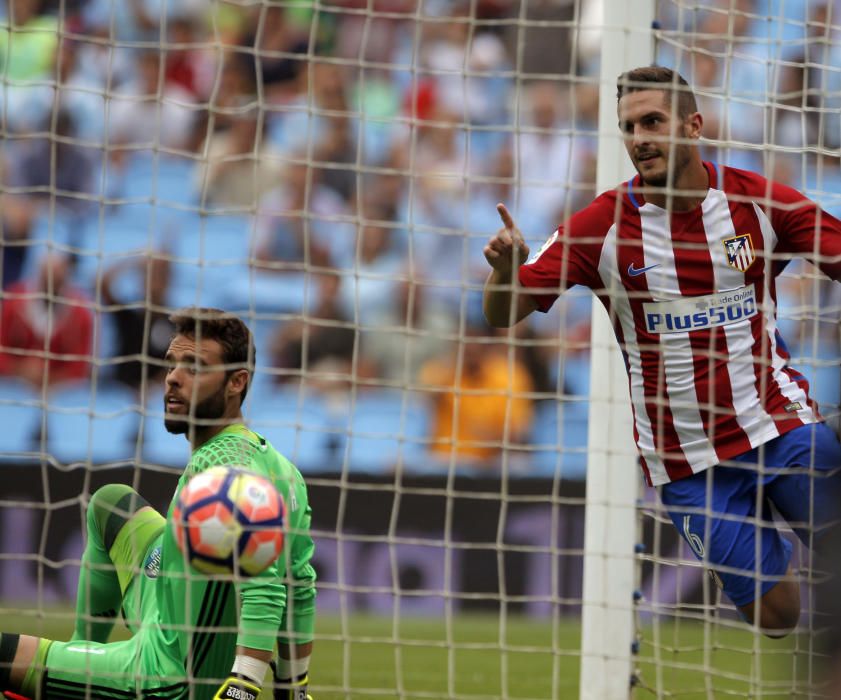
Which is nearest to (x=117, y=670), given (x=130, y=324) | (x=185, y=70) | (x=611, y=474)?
(x=611, y=474)

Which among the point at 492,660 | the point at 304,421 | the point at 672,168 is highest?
the point at 672,168

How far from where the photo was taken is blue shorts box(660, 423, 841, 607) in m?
4.00

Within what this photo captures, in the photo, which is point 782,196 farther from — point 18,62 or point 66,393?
point 18,62

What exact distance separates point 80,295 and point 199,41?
2043mm

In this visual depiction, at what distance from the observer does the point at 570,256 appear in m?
4.10

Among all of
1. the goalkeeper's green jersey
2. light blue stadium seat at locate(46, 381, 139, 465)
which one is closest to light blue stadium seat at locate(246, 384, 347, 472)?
light blue stadium seat at locate(46, 381, 139, 465)

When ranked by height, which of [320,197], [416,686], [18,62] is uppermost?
[18,62]

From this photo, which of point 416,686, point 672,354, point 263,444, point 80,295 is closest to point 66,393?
point 80,295

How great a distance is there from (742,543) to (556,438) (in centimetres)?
463

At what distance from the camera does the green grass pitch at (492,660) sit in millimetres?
5461

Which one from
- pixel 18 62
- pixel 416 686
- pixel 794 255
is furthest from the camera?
pixel 18 62

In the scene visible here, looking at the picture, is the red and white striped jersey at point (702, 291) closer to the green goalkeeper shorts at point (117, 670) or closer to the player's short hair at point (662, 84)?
the player's short hair at point (662, 84)

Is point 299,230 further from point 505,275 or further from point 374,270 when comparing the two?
point 505,275

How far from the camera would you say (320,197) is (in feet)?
30.1
